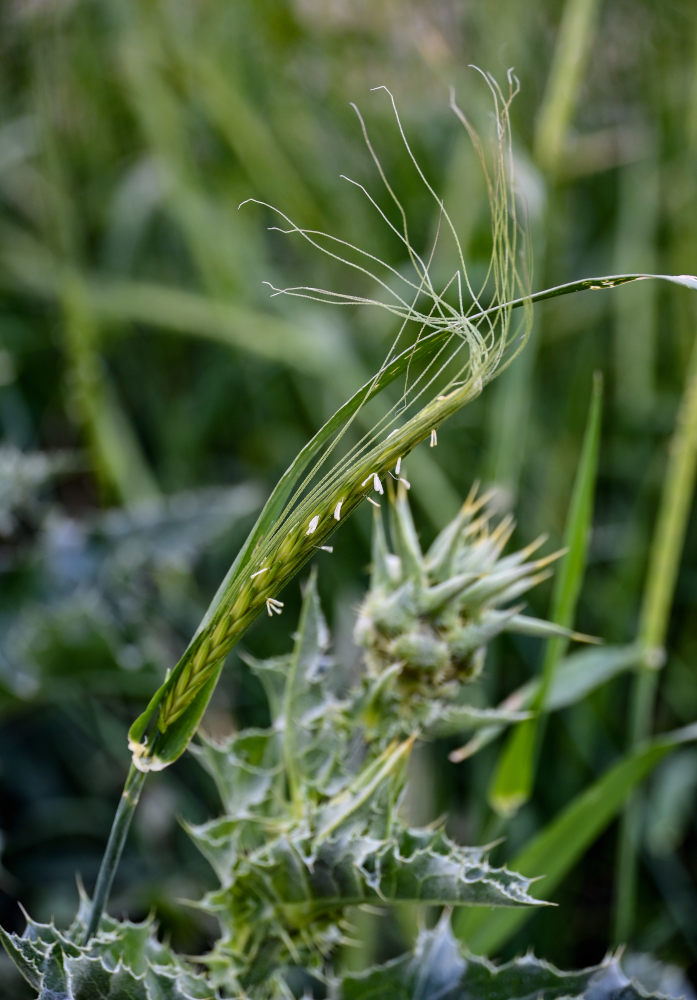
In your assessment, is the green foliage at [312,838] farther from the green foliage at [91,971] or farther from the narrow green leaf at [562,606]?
the narrow green leaf at [562,606]

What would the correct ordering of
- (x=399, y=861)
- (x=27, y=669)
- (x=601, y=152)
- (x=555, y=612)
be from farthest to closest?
(x=601, y=152) < (x=27, y=669) < (x=555, y=612) < (x=399, y=861)

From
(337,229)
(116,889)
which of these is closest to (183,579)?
(116,889)

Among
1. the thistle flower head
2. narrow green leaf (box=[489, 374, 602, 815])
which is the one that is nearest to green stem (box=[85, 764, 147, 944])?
the thistle flower head

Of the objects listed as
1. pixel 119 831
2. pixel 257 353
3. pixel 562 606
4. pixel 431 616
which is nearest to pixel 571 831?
pixel 562 606

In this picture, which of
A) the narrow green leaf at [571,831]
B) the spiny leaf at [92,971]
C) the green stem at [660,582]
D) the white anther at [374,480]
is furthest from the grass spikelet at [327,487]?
the green stem at [660,582]

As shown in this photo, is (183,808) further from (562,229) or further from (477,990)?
(562,229)

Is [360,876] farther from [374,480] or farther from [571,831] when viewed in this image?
[571,831]

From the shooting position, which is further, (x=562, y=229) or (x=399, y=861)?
(x=562, y=229)
